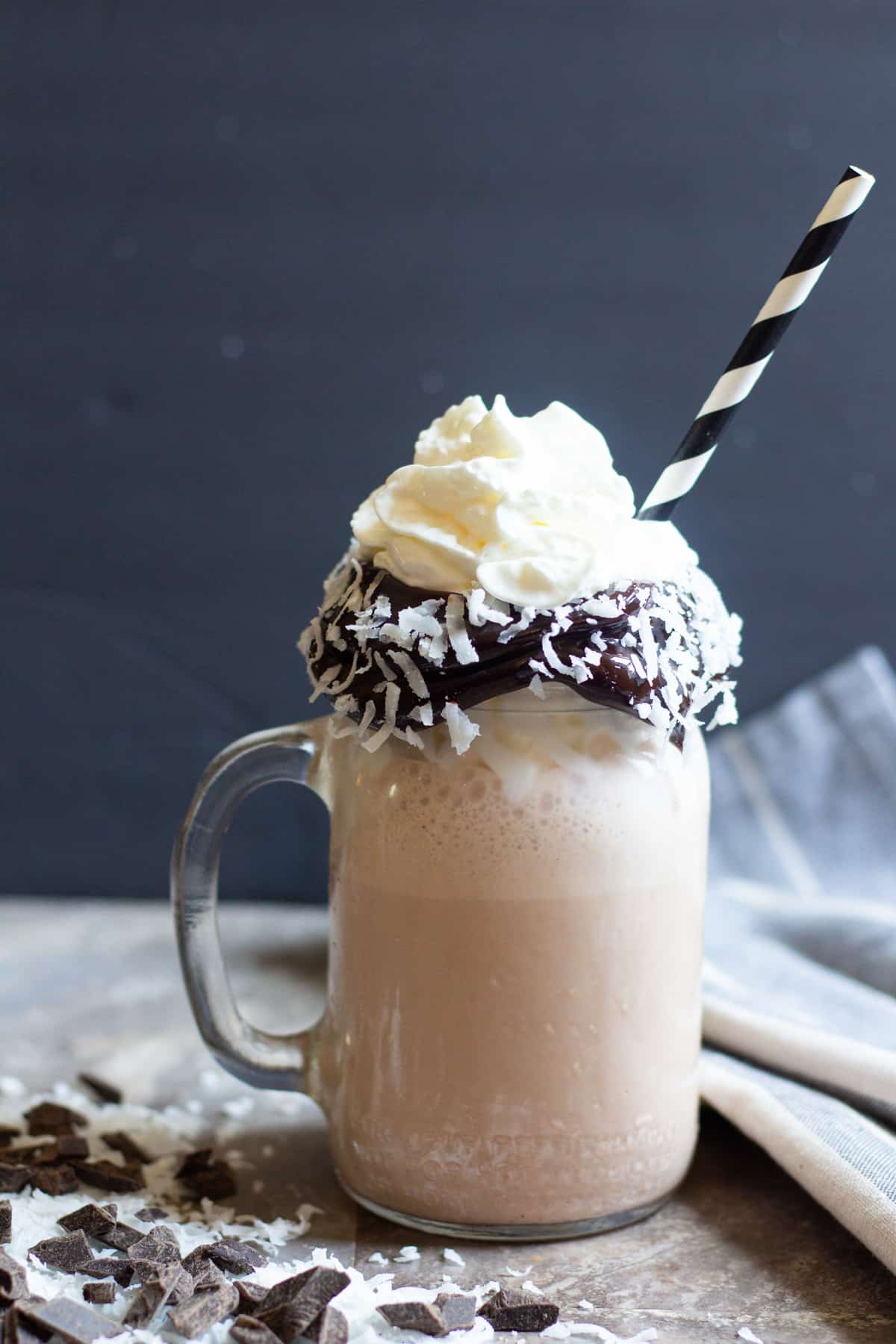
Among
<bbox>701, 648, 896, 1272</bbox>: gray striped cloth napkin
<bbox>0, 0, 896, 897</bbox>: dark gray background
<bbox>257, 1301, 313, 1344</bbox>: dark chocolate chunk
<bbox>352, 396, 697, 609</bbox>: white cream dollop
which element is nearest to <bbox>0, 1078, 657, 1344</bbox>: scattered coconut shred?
<bbox>257, 1301, 313, 1344</bbox>: dark chocolate chunk

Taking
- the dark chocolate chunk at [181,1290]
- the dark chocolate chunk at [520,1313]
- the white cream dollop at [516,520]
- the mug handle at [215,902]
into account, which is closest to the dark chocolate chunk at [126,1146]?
the mug handle at [215,902]

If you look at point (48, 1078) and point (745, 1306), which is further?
point (48, 1078)

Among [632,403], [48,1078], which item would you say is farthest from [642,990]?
[632,403]

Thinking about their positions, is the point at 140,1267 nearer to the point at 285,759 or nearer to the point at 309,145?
the point at 285,759

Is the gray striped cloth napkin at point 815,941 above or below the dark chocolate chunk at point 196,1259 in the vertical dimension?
above

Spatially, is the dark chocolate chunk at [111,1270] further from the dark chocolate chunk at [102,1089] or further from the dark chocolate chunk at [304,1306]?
the dark chocolate chunk at [102,1089]

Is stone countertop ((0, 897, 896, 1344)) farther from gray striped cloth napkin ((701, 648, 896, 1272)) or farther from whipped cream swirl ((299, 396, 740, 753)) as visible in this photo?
whipped cream swirl ((299, 396, 740, 753))
